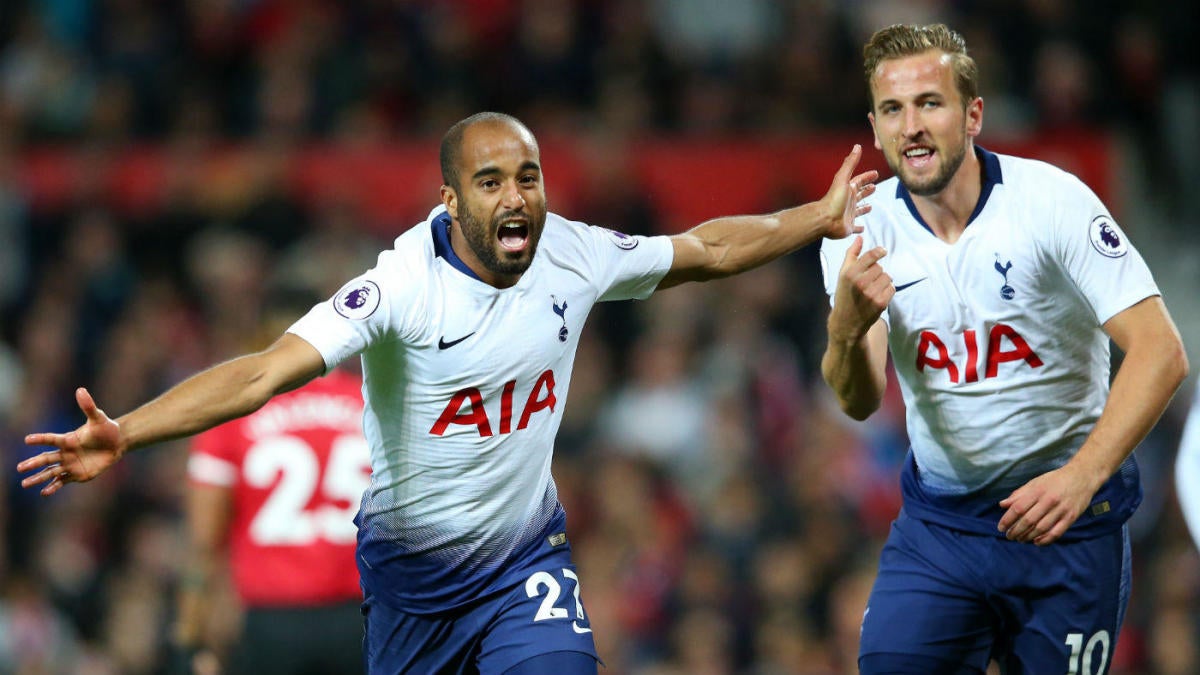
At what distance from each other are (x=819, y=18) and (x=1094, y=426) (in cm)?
748

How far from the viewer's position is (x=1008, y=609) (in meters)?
5.50

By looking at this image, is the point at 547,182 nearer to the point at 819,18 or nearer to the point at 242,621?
the point at 819,18

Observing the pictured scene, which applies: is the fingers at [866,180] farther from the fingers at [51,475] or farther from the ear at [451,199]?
the fingers at [51,475]

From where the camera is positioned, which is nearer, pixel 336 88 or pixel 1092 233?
pixel 1092 233

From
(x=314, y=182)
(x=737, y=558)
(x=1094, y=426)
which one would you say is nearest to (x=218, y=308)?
(x=314, y=182)

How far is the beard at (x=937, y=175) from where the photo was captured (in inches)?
213

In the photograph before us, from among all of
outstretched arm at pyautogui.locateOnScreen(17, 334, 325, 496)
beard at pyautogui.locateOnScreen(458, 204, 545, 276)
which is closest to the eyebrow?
beard at pyautogui.locateOnScreen(458, 204, 545, 276)

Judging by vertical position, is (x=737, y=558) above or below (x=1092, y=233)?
below

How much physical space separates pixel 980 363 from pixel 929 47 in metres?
1.06

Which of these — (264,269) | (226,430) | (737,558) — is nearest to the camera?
(226,430)

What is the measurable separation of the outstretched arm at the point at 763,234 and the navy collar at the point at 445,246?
81 cm

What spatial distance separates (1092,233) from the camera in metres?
5.27

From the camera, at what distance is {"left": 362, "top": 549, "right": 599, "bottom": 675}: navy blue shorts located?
5402 mm

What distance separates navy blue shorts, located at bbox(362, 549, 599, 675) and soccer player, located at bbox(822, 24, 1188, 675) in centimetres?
103
